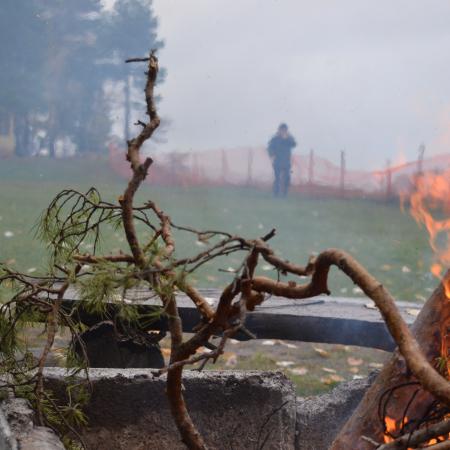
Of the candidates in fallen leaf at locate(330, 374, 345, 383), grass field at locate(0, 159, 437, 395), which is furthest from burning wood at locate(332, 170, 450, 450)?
fallen leaf at locate(330, 374, 345, 383)

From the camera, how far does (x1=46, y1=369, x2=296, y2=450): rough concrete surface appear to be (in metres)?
2.21

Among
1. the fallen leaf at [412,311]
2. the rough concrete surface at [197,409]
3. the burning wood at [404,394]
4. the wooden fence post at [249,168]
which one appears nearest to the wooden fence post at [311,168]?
the wooden fence post at [249,168]

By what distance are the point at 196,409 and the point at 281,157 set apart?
12569mm

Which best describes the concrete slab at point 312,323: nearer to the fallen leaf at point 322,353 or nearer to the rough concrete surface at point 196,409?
the rough concrete surface at point 196,409

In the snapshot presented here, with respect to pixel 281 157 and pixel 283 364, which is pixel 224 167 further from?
pixel 283 364

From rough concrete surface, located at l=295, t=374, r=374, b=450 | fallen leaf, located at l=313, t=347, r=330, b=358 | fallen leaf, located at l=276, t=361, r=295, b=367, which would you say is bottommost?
fallen leaf, located at l=313, t=347, r=330, b=358

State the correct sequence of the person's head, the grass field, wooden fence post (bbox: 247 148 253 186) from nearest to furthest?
the grass field → the person's head → wooden fence post (bbox: 247 148 253 186)

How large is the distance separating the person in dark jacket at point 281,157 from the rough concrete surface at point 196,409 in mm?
11491

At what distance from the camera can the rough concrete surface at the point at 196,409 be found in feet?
7.26

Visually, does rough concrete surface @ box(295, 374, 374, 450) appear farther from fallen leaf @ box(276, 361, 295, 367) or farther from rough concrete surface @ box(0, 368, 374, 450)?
fallen leaf @ box(276, 361, 295, 367)

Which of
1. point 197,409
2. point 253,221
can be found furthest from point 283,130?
point 197,409

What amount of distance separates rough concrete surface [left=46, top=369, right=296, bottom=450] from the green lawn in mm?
5934

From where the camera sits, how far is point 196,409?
2271 mm

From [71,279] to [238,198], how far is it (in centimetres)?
1542
